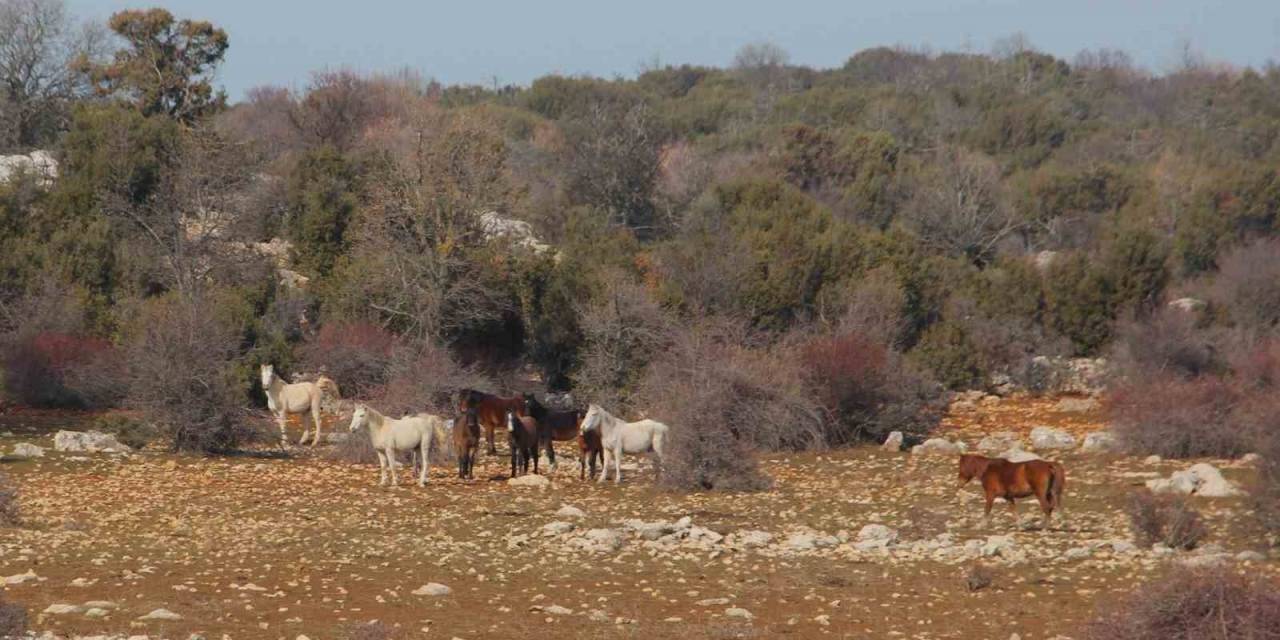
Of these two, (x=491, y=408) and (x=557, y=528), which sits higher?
(x=491, y=408)

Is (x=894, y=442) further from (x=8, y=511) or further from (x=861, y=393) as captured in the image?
(x=8, y=511)

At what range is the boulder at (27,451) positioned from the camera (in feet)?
84.8

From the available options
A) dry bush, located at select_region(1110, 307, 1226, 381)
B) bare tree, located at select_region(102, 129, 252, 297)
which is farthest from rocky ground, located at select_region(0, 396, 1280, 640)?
bare tree, located at select_region(102, 129, 252, 297)

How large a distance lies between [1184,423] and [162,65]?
42.8 m

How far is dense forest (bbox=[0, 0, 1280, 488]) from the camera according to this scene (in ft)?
103

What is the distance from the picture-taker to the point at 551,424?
27.0m

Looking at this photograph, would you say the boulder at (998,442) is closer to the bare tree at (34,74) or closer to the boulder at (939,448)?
the boulder at (939,448)

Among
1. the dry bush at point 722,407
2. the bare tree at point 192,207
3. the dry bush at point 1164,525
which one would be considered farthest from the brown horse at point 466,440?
the bare tree at point 192,207

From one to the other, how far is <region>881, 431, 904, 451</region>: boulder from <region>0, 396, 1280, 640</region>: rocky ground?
4.71m

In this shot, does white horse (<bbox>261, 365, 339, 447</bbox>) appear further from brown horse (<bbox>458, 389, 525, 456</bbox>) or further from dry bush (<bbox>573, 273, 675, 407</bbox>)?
dry bush (<bbox>573, 273, 675, 407</bbox>)

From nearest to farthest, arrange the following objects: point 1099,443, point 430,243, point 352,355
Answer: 1. point 1099,443
2. point 352,355
3. point 430,243

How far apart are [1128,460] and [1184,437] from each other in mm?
Answer: 1023

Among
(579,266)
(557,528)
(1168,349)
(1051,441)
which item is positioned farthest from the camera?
(579,266)

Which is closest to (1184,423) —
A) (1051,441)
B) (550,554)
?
(1051,441)
